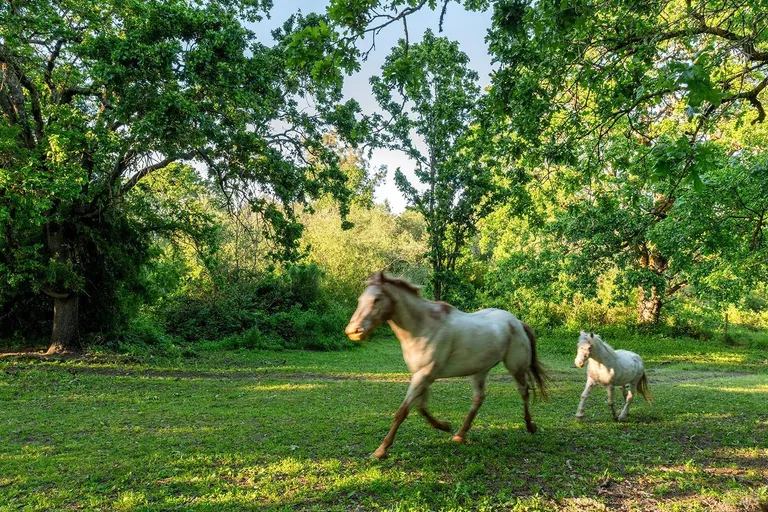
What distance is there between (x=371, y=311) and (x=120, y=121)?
8235mm

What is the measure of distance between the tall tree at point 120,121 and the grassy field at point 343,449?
369 cm

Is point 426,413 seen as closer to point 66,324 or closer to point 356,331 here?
point 356,331

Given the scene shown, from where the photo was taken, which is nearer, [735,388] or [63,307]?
[735,388]

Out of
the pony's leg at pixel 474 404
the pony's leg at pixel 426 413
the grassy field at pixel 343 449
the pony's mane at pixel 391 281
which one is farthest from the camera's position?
the pony's leg at pixel 474 404

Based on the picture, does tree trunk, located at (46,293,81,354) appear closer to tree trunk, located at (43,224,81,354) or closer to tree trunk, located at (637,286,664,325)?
tree trunk, located at (43,224,81,354)

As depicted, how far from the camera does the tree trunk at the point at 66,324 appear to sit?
41.3 feet

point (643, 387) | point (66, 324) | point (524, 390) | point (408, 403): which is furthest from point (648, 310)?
point (66, 324)

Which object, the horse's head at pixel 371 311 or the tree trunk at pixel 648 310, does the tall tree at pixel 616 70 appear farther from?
the tree trunk at pixel 648 310

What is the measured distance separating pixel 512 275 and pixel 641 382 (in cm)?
1146

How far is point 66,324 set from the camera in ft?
41.6

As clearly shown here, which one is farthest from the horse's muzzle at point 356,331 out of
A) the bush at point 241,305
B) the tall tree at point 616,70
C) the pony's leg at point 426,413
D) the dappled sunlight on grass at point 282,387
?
the bush at point 241,305

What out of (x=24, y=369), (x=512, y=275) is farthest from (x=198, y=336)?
(x=512, y=275)

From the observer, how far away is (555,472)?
14.7 ft

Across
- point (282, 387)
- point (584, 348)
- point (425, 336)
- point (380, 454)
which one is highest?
point (425, 336)
